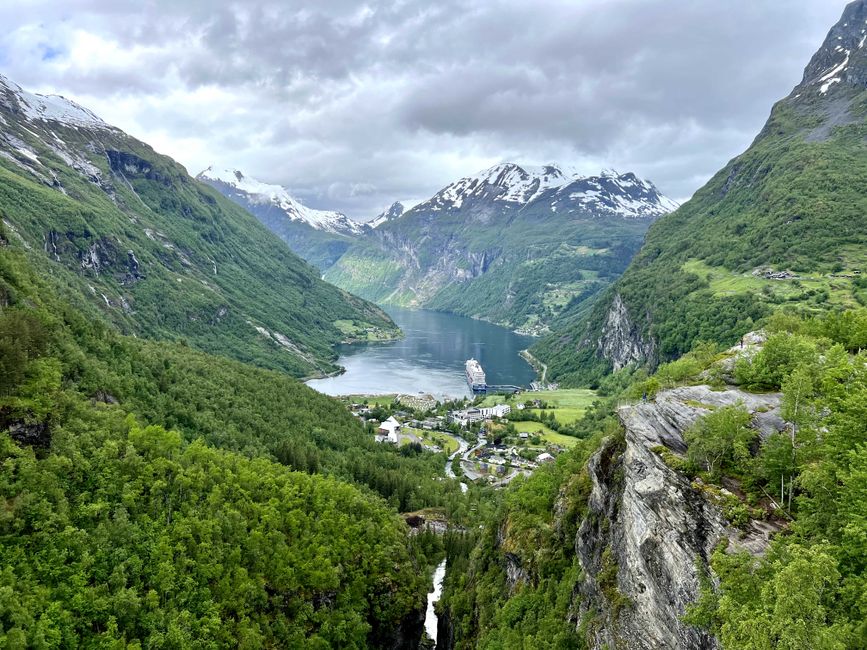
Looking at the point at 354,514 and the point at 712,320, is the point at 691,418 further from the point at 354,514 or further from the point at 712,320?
the point at 712,320

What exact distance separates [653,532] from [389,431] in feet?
377

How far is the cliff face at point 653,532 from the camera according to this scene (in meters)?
27.0

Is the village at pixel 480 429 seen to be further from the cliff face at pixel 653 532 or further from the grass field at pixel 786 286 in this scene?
the cliff face at pixel 653 532

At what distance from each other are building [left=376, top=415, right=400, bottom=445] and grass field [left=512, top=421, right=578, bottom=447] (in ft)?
114

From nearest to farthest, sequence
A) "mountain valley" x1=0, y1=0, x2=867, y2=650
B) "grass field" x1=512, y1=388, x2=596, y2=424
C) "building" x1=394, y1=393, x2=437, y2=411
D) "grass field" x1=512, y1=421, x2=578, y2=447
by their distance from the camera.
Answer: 1. "mountain valley" x1=0, y1=0, x2=867, y2=650
2. "grass field" x1=512, y1=421, x2=578, y2=447
3. "grass field" x1=512, y1=388, x2=596, y2=424
4. "building" x1=394, y1=393, x2=437, y2=411

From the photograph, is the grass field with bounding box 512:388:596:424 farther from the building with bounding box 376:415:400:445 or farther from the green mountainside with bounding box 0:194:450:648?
the green mountainside with bounding box 0:194:450:648

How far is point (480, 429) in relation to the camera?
153 metres

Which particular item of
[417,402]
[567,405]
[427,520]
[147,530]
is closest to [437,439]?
[417,402]

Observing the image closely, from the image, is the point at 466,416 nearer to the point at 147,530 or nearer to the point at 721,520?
the point at 147,530

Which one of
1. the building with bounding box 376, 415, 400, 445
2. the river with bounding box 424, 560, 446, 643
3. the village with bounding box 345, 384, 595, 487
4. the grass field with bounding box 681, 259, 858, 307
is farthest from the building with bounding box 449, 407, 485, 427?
the grass field with bounding box 681, 259, 858, 307

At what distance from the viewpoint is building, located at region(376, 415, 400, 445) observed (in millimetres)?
135488

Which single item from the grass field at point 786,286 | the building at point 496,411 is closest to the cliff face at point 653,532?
the grass field at point 786,286

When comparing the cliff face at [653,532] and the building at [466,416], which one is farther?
the building at [466,416]

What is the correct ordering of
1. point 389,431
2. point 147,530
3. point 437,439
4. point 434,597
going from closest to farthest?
1. point 147,530
2. point 434,597
3. point 389,431
4. point 437,439
